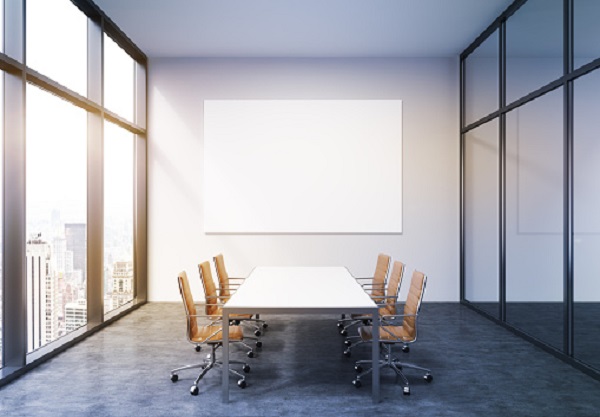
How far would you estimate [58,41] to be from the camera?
4.85 m

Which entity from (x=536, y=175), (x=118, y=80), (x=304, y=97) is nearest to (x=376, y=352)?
(x=536, y=175)

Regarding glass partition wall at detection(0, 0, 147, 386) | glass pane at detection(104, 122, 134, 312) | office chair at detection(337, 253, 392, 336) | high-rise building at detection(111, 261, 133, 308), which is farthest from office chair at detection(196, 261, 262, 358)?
high-rise building at detection(111, 261, 133, 308)

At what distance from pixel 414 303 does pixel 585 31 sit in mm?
2883

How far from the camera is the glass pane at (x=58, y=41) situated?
430cm

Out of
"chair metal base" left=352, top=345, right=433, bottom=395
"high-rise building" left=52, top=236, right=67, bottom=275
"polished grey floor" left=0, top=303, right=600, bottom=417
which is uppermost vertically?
"high-rise building" left=52, top=236, right=67, bottom=275

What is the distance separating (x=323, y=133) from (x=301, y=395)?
4467 mm

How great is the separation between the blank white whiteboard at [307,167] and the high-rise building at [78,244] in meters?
2.04

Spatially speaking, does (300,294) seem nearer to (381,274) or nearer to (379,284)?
(379,284)

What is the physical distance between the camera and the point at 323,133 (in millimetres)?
7020

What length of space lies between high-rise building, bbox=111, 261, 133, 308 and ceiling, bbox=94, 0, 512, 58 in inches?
131

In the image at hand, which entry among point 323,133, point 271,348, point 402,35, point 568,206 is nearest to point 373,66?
point 402,35

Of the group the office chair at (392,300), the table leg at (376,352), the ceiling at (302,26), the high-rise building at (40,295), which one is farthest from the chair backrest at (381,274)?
the high-rise building at (40,295)

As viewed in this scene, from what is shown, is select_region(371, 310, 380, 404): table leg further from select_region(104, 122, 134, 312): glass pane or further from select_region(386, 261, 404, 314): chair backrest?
select_region(104, 122, 134, 312): glass pane

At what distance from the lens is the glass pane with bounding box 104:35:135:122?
5.97 metres
